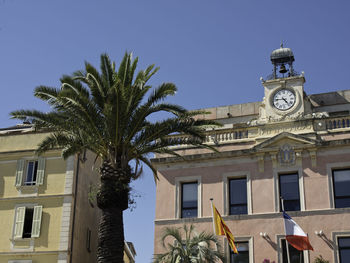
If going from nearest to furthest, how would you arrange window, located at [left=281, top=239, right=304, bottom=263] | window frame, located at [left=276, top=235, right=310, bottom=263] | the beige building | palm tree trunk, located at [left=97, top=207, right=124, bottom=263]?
palm tree trunk, located at [left=97, top=207, right=124, bottom=263] → window frame, located at [left=276, top=235, right=310, bottom=263] → window, located at [left=281, top=239, right=304, bottom=263] → the beige building

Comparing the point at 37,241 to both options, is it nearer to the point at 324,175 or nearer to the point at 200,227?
the point at 200,227

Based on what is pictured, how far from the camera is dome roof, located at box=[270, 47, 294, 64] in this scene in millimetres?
33156

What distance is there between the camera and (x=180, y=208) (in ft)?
97.7

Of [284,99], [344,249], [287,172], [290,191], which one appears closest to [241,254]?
[290,191]

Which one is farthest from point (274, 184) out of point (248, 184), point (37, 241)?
point (37, 241)

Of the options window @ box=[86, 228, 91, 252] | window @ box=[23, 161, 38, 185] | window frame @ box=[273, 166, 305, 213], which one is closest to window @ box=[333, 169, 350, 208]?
window frame @ box=[273, 166, 305, 213]

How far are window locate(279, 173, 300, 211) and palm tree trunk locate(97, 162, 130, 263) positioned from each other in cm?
843

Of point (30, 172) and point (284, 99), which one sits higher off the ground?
point (284, 99)

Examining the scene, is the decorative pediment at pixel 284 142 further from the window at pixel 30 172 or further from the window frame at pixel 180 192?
the window at pixel 30 172

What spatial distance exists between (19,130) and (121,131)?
14.4 m

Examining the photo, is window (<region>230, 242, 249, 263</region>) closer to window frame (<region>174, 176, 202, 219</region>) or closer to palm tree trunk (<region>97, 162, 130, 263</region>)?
window frame (<region>174, 176, 202, 219</region>)

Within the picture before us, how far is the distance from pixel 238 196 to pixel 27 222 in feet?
39.3

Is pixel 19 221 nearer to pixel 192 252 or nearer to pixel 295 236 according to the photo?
pixel 192 252

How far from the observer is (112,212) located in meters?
23.5
